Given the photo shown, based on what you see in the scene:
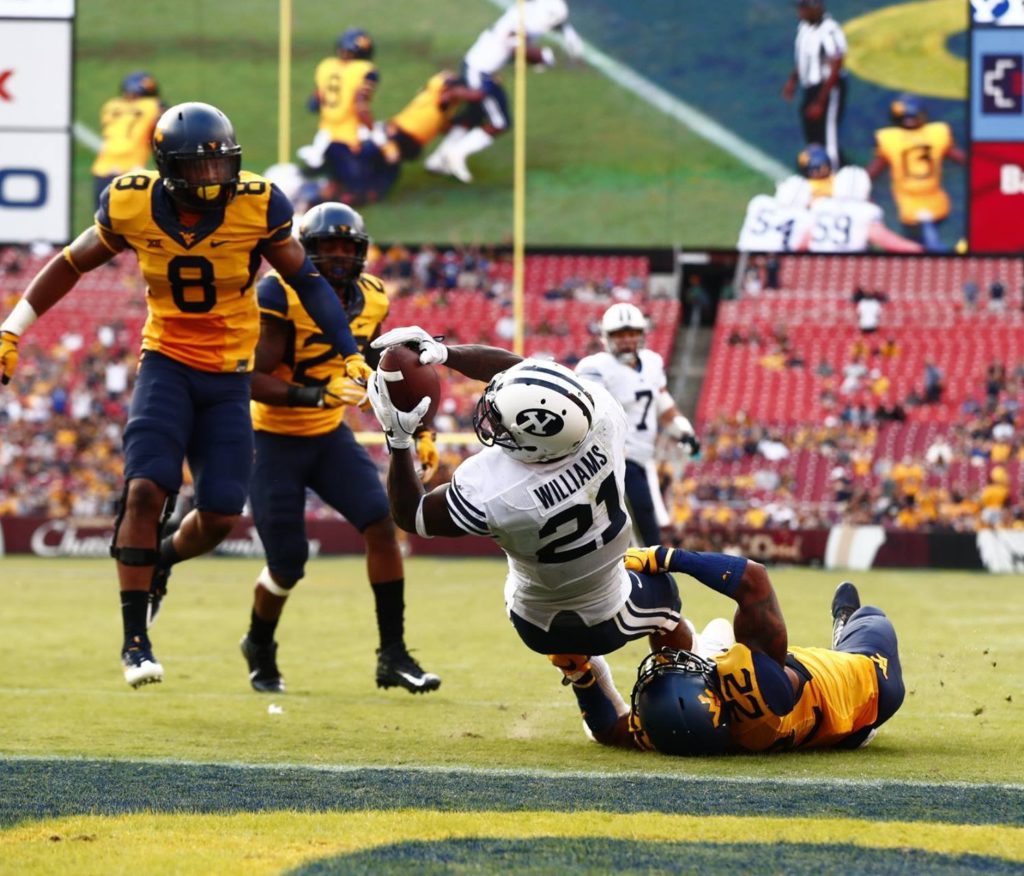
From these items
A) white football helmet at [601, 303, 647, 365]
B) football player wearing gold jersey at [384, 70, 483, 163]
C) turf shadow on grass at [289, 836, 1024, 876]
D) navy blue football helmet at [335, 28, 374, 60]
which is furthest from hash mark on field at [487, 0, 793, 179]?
turf shadow on grass at [289, 836, 1024, 876]

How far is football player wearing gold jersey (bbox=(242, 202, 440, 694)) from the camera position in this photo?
6.77 meters

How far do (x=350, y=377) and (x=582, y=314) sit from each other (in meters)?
17.6

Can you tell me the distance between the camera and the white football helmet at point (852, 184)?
1728 centimetres

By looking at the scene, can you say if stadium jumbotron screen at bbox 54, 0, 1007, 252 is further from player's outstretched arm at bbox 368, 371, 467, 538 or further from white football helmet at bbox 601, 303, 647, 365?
player's outstretched arm at bbox 368, 371, 467, 538

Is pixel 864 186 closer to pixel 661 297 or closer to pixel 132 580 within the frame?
pixel 661 297

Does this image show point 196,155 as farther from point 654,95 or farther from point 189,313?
point 654,95

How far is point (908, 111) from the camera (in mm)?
Answer: 17312

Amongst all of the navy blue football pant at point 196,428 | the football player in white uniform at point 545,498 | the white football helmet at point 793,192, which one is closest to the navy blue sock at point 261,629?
the navy blue football pant at point 196,428

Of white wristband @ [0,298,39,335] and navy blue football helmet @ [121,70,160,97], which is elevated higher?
navy blue football helmet @ [121,70,160,97]

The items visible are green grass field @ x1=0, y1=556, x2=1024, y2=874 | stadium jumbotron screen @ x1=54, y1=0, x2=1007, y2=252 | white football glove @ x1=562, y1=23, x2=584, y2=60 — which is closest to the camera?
green grass field @ x1=0, y1=556, x2=1024, y2=874

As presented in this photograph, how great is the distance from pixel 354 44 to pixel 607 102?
9.22 ft

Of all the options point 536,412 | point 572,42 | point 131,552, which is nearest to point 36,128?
point 572,42

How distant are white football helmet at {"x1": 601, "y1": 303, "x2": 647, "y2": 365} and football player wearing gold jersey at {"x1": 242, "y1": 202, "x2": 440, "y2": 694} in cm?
324

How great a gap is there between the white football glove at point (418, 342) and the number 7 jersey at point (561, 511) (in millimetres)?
331
